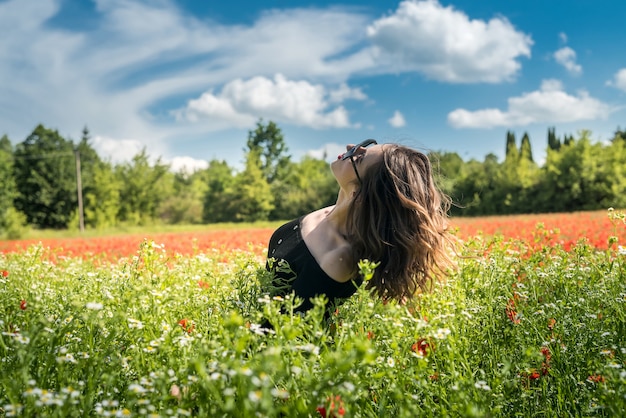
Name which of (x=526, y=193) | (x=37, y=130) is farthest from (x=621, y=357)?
(x=37, y=130)

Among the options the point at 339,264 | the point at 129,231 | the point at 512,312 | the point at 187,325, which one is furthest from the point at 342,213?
the point at 129,231

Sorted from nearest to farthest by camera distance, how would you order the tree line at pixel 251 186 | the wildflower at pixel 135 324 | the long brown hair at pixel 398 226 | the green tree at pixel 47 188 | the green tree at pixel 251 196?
the wildflower at pixel 135 324, the long brown hair at pixel 398 226, the tree line at pixel 251 186, the green tree at pixel 251 196, the green tree at pixel 47 188

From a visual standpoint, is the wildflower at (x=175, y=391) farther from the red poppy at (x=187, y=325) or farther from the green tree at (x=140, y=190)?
the green tree at (x=140, y=190)

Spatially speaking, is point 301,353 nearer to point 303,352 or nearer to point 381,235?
point 303,352

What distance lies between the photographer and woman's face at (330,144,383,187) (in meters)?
3.18

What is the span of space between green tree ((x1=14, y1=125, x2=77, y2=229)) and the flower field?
1679 inches

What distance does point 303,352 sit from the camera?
222cm

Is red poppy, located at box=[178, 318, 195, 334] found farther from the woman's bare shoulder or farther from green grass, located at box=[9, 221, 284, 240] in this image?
green grass, located at box=[9, 221, 284, 240]

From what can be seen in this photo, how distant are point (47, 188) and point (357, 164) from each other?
44.7m

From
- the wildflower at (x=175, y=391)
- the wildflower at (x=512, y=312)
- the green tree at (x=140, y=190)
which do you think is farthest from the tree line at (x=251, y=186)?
the wildflower at (x=175, y=391)

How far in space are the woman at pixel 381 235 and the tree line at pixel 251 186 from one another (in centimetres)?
2940

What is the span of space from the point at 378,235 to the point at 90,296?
1638 mm

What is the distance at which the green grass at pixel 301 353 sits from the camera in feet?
5.69

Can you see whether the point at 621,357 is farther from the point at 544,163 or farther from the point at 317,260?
the point at 544,163
